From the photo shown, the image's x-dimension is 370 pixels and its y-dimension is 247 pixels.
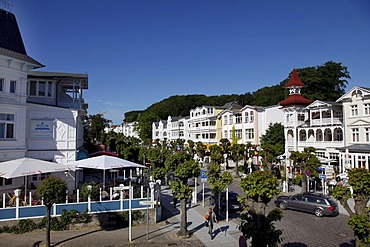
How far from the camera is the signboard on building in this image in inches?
876

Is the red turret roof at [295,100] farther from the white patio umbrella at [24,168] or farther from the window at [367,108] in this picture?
the white patio umbrella at [24,168]

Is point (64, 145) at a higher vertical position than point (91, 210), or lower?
higher

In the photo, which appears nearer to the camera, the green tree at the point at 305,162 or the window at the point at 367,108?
the green tree at the point at 305,162

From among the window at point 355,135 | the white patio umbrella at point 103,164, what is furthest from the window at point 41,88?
the window at point 355,135

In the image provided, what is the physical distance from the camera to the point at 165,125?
91.7 metres

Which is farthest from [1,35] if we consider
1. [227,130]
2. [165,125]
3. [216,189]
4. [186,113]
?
[186,113]

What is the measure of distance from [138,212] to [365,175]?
1228 cm

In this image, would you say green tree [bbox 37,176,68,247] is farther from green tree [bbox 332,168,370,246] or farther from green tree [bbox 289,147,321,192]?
green tree [bbox 289,147,321,192]

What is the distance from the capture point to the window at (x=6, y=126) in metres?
19.8

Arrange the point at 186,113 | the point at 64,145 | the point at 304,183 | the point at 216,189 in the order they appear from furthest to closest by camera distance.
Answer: the point at 186,113, the point at 304,183, the point at 64,145, the point at 216,189

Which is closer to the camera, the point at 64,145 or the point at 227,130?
the point at 64,145

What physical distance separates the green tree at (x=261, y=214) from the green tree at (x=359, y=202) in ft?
7.54

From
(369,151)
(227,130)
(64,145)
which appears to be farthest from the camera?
(227,130)

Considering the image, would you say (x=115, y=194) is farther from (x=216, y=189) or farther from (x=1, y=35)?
(x=1, y=35)
